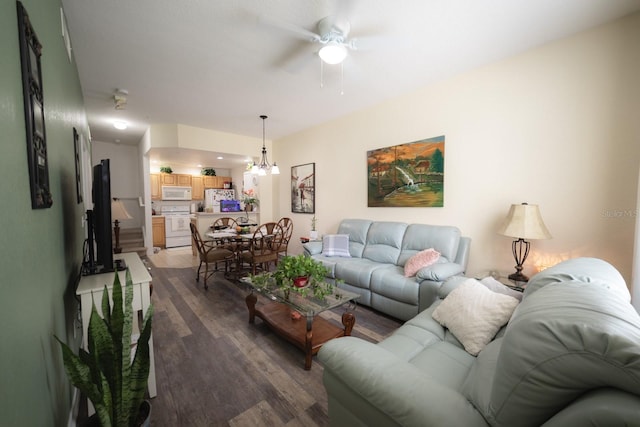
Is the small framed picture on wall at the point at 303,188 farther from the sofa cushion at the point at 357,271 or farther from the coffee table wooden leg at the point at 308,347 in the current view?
the coffee table wooden leg at the point at 308,347

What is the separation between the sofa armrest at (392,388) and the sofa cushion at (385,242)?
7.05 feet

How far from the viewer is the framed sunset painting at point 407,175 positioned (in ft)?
9.98

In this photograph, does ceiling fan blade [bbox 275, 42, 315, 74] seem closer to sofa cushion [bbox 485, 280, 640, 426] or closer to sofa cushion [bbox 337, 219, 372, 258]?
sofa cushion [bbox 337, 219, 372, 258]

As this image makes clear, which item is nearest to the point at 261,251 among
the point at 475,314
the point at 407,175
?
the point at 407,175

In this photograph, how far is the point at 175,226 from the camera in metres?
6.63

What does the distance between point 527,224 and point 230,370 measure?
8.95 feet

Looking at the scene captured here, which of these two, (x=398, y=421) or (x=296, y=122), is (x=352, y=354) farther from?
(x=296, y=122)

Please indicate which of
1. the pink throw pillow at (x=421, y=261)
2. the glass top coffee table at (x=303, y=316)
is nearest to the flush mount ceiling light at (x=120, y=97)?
the glass top coffee table at (x=303, y=316)

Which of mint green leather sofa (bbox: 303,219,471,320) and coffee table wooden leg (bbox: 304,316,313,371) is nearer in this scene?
coffee table wooden leg (bbox: 304,316,313,371)

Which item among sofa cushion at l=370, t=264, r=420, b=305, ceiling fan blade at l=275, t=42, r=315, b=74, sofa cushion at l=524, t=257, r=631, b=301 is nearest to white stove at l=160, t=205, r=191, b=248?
ceiling fan blade at l=275, t=42, r=315, b=74

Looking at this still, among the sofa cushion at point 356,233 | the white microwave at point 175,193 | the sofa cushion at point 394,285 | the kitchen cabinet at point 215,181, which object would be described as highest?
the kitchen cabinet at point 215,181

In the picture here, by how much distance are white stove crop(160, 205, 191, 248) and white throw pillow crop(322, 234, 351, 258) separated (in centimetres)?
465

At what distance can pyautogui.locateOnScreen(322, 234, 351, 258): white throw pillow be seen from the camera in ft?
11.6

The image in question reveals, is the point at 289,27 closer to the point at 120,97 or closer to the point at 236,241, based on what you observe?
the point at 120,97
